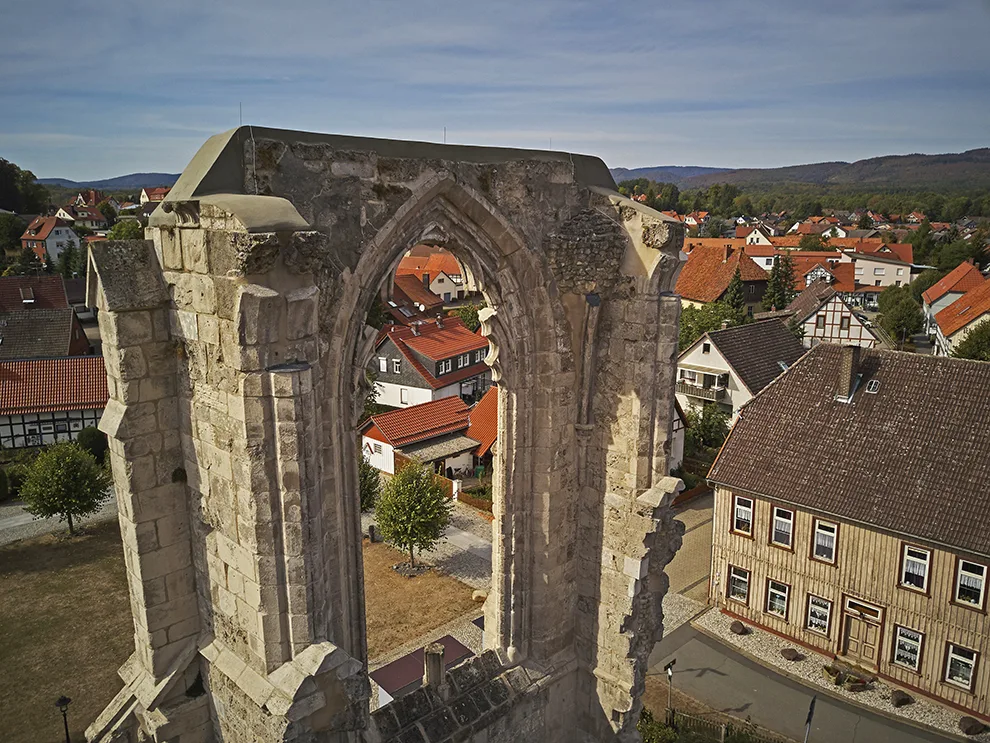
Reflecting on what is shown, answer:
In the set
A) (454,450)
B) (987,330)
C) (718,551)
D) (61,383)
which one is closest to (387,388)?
(454,450)

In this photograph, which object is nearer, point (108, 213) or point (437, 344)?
point (437, 344)

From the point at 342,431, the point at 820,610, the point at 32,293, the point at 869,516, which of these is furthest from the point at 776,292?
the point at 32,293

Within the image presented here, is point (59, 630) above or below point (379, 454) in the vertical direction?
below

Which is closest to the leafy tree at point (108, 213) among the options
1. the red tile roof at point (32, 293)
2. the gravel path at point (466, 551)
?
the red tile roof at point (32, 293)

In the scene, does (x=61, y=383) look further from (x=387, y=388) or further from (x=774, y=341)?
(x=774, y=341)

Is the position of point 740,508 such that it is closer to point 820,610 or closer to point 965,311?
point 820,610

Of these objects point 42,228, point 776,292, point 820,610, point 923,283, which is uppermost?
point 42,228

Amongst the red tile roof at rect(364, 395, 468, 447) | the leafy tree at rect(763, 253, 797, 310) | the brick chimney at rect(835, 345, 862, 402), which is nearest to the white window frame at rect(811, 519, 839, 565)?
the brick chimney at rect(835, 345, 862, 402)

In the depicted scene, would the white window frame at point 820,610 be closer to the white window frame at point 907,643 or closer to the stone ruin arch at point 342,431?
the white window frame at point 907,643
